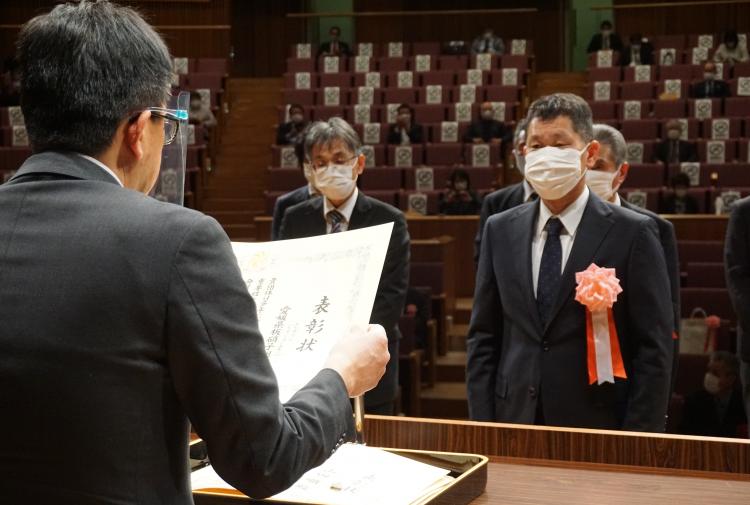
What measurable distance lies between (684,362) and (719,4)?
24.6 feet

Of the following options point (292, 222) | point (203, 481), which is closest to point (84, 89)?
point (203, 481)

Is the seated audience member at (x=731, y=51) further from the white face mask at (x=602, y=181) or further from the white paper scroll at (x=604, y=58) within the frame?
the white face mask at (x=602, y=181)

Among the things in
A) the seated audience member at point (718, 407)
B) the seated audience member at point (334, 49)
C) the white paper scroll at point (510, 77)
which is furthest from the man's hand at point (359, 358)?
the seated audience member at point (334, 49)

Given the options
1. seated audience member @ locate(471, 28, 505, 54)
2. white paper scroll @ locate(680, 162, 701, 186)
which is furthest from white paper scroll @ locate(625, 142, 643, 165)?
seated audience member @ locate(471, 28, 505, 54)

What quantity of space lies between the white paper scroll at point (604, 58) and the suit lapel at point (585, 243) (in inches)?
310

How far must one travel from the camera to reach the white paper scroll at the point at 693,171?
6957 millimetres

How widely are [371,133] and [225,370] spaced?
7.25 m

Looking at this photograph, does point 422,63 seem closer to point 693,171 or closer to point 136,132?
point 693,171

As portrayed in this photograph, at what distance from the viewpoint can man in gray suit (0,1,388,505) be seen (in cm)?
75

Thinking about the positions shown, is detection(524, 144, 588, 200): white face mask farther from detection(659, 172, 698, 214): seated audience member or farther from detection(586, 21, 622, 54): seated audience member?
detection(586, 21, 622, 54): seated audience member

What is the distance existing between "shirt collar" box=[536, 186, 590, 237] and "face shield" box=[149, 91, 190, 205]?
0.73 m

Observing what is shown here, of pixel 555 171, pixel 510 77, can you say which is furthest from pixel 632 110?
pixel 555 171

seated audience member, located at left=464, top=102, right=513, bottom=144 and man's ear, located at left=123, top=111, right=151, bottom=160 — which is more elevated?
seated audience member, located at left=464, top=102, right=513, bottom=144

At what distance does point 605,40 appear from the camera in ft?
32.1
